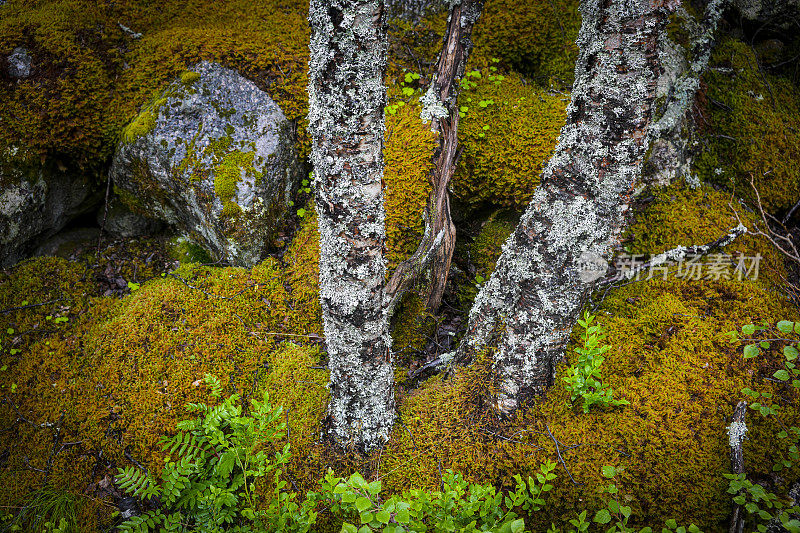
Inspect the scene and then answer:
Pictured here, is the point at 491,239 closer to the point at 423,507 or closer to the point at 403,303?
A: the point at 403,303

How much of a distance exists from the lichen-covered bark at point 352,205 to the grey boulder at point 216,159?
2.06 meters

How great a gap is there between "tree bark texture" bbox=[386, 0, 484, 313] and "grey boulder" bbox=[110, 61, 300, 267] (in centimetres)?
163

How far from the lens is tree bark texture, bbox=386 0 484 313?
3.87 meters

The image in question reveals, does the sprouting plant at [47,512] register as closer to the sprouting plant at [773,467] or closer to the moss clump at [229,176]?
the moss clump at [229,176]

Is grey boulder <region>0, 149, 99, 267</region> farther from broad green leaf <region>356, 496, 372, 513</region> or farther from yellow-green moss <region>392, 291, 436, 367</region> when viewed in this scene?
broad green leaf <region>356, 496, 372, 513</region>

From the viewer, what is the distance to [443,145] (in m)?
4.22

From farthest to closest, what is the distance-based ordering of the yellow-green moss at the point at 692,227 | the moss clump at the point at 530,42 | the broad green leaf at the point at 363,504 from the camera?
1. the moss clump at the point at 530,42
2. the yellow-green moss at the point at 692,227
3. the broad green leaf at the point at 363,504

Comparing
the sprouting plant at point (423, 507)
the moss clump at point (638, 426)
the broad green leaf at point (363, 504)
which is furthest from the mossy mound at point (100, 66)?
the broad green leaf at point (363, 504)

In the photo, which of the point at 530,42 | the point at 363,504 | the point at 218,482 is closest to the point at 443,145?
the point at 530,42

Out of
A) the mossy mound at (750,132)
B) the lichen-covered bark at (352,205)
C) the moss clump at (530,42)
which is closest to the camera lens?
the lichen-covered bark at (352,205)

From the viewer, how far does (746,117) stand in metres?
4.98

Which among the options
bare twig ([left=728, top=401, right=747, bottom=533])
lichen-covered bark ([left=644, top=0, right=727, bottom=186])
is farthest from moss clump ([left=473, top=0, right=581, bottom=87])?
bare twig ([left=728, top=401, right=747, bottom=533])

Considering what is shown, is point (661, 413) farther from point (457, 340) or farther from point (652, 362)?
point (457, 340)

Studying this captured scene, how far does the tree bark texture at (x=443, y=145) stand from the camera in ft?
12.7
